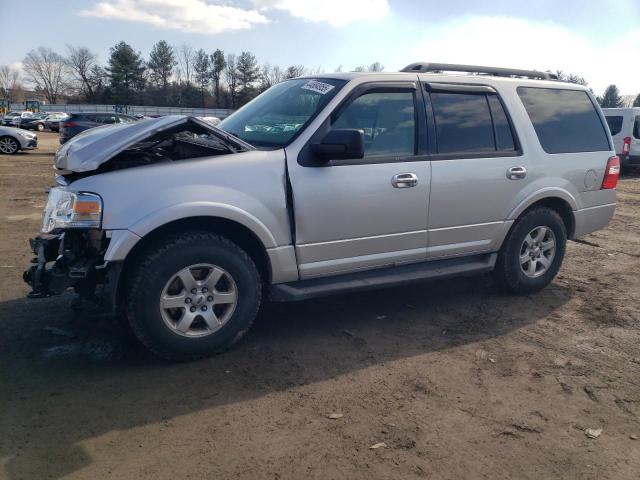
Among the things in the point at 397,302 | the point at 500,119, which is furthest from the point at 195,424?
the point at 500,119

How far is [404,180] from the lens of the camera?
4.24m

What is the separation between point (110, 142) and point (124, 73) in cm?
7783

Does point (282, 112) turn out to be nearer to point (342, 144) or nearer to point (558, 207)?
point (342, 144)

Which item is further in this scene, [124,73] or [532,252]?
[124,73]

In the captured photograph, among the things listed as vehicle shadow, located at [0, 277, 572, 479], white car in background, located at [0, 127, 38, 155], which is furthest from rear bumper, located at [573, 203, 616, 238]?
white car in background, located at [0, 127, 38, 155]

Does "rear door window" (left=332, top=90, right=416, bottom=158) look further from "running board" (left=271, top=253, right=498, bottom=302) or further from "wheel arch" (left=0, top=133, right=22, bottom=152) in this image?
"wheel arch" (left=0, top=133, right=22, bottom=152)

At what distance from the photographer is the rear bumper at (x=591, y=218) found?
5.43 m

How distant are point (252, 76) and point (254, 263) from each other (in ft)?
247

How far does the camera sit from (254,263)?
3.88m

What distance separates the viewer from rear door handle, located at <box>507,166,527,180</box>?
4.83 metres

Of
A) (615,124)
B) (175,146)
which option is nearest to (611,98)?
(615,124)

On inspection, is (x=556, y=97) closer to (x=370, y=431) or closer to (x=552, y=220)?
(x=552, y=220)

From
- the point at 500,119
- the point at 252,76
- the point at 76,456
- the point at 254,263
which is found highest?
the point at 252,76

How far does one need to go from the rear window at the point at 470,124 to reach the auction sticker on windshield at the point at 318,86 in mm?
923
